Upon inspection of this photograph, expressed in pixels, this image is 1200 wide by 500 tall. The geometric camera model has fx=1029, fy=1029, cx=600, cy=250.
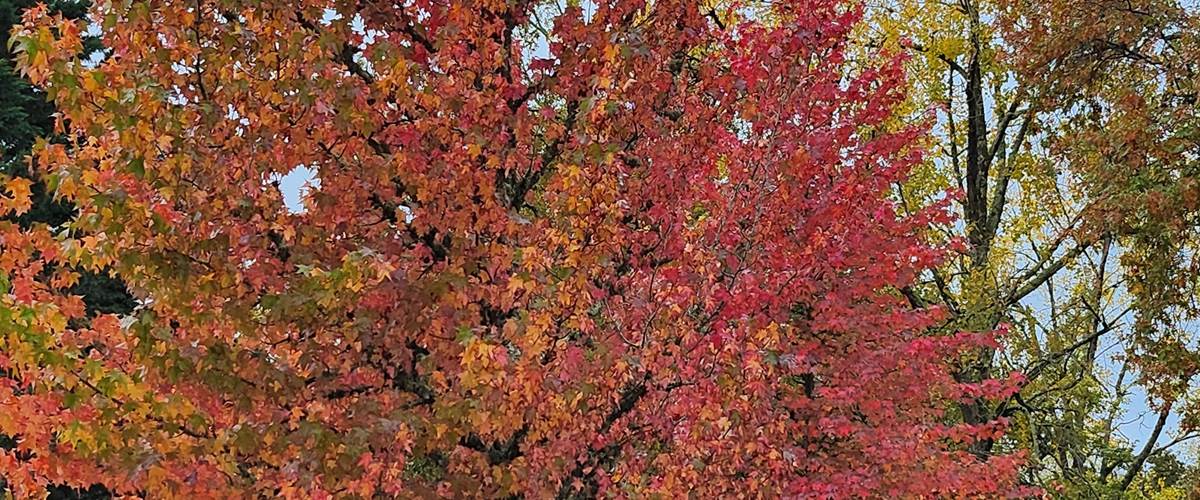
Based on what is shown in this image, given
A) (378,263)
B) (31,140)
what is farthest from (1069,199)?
(31,140)

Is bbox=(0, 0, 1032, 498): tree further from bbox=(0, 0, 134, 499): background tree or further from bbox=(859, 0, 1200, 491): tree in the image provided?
bbox=(0, 0, 134, 499): background tree

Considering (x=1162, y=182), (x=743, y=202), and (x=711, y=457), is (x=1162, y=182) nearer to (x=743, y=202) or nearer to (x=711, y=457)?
(x=743, y=202)

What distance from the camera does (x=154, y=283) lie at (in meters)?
5.36

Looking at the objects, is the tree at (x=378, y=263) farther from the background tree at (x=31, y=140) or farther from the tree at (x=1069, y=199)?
the background tree at (x=31, y=140)

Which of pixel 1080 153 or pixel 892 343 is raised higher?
pixel 1080 153

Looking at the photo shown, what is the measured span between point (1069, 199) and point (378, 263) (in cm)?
1608

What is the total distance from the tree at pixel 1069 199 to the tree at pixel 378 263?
6789 mm

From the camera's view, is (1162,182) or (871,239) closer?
(871,239)

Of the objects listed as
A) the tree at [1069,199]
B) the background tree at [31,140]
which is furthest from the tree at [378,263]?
the background tree at [31,140]

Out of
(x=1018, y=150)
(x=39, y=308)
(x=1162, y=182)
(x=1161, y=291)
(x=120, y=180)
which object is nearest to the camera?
(x=39, y=308)

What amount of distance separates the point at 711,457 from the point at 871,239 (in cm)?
390

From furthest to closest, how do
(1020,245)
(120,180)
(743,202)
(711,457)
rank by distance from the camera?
(1020,245), (743,202), (711,457), (120,180)

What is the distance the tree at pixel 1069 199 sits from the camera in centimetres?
1225

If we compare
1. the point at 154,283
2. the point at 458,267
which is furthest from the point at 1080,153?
the point at 154,283
